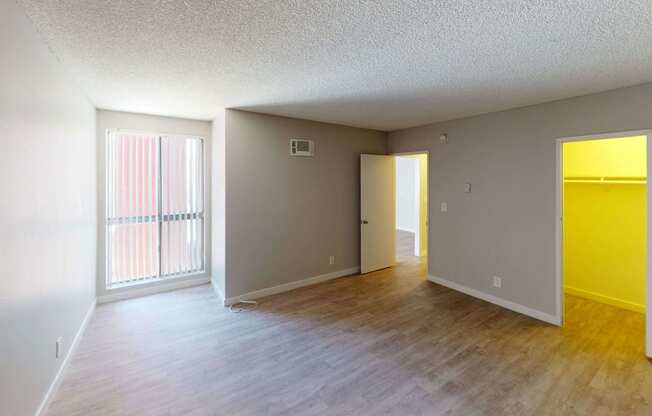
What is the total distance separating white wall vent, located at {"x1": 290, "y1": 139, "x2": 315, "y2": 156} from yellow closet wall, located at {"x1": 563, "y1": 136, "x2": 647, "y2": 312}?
11.1 ft

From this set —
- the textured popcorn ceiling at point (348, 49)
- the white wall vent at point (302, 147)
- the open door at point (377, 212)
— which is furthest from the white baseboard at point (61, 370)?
the open door at point (377, 212)

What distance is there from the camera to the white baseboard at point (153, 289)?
396 centimetres

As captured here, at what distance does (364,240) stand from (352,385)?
294 cm

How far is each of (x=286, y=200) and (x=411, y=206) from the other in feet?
19.5

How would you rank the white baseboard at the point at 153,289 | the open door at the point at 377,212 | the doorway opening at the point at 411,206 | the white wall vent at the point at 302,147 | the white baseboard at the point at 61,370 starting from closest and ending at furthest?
the white baseboard at the point at 61,370, the white baseboard at the point at 153,289, the white wall vent at the point at 302,147, the open door at the point at 377,212, the doorway opening at the point at 411,206

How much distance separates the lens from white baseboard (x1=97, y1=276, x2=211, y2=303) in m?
3.96

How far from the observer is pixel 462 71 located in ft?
8.20

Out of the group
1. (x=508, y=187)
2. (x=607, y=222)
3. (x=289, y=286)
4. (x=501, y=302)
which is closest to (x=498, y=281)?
(x=501, y=302)

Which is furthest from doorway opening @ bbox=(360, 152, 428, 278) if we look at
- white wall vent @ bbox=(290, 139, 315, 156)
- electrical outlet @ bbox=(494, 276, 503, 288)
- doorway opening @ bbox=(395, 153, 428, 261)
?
electrical outlet @ bbox=(494, 276, 503, 288)

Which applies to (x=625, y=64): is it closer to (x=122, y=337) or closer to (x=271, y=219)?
(x=271, y=219)

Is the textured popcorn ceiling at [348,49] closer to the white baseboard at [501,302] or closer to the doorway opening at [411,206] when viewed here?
the white baseboard at [501,302]

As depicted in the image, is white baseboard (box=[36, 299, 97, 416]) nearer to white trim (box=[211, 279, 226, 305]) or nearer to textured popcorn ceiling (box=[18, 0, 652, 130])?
white trim (box=[211, 279, 226, 305])

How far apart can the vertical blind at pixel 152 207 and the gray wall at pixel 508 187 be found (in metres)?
3.52

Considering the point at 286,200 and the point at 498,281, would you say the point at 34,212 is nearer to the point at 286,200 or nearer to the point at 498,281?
the point at 286,200
